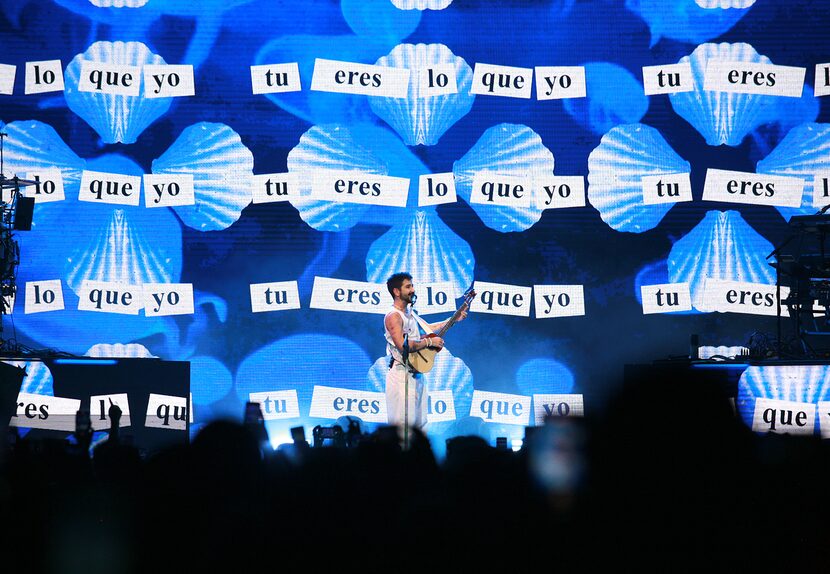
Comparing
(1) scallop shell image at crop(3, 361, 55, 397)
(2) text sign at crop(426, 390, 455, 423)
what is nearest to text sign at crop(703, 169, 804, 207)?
(2) text sign at crop(426, 390, 455, 423)

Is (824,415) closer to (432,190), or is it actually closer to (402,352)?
(402,352)

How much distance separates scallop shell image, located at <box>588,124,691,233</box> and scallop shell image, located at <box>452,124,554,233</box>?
1.19 ft

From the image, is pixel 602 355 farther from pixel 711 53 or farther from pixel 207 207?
pixel 207 207

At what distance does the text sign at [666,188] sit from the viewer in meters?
7.20

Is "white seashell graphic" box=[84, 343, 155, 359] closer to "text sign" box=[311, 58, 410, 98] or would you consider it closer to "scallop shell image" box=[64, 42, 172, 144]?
"scallop shell image" box=[64, 42, 172, 144]

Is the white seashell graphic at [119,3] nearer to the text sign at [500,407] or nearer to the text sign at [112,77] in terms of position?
the text sign at [112,77]

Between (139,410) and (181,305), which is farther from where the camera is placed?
(181,305)

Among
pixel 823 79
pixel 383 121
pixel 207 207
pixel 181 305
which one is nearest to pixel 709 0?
pixel 823 79

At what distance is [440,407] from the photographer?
707 cm

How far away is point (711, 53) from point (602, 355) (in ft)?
7.46

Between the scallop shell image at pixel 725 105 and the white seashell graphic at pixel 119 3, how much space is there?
3863mm

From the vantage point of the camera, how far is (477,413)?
23.3ft

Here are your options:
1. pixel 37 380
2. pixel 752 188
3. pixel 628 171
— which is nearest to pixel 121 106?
pixel 37 380

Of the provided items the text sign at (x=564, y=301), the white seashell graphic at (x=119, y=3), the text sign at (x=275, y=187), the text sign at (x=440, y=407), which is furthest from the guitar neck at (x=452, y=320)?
the white seashell graphic at (x=119, y=3)
